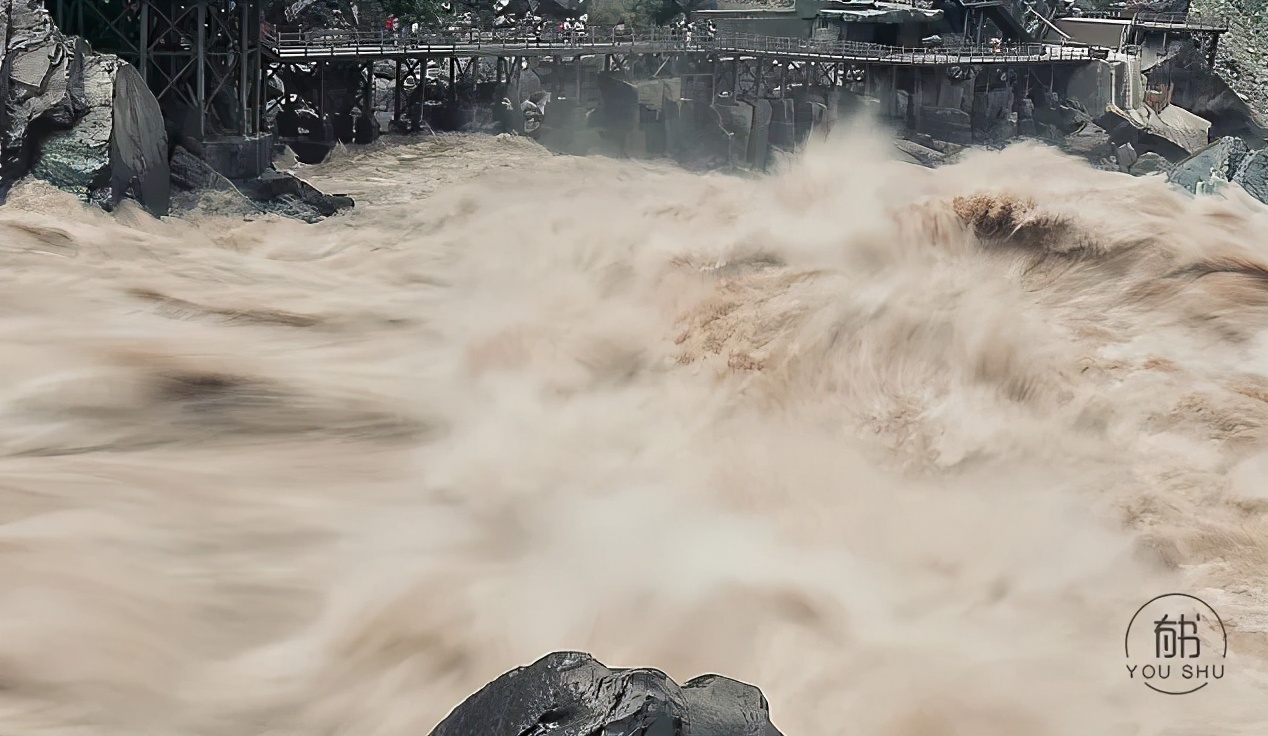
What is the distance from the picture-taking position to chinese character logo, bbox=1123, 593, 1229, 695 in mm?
7586

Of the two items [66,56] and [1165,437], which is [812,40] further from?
[1165,437]

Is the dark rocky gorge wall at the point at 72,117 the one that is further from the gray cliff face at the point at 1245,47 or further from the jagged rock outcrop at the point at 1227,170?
the gray cliff face at the point at 1245,47

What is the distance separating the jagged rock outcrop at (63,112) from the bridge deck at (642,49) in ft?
37.3

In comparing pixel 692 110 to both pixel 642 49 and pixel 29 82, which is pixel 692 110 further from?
pixel 29 82

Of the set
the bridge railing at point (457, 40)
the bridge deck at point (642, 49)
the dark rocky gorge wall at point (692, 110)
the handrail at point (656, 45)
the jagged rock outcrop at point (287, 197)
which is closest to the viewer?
the jagged rock outcrop at point (287, 197)

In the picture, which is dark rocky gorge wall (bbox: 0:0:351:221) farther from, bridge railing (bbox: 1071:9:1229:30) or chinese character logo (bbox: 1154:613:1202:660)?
bridge railing (bbox: 1071:9:1229:30)

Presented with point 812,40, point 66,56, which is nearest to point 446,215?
point 66,56

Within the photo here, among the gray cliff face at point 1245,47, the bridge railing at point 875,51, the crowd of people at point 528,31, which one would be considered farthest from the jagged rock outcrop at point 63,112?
A: the gray cliff face at point 1245,47

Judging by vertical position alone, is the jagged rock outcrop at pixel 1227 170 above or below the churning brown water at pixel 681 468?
above

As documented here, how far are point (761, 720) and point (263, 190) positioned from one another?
2068 centimetres

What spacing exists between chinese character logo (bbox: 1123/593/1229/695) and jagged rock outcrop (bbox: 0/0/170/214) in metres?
17.0

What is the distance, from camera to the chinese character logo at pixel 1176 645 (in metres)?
7.59

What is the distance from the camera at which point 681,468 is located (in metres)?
11.6

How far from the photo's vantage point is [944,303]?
534 inches
